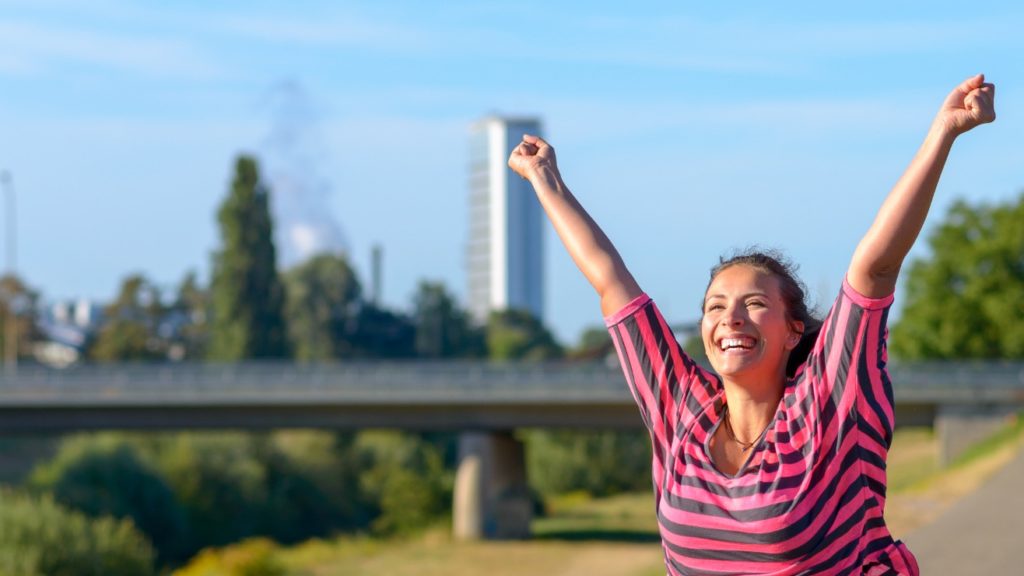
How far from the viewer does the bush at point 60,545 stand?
1486 inches

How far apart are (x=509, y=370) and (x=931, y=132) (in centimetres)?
4390

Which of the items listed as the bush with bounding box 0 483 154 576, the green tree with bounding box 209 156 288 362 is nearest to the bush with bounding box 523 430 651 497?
the green tree with bounding box 209 156 288 362

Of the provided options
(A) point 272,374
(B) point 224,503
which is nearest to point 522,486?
(A) point 272,374

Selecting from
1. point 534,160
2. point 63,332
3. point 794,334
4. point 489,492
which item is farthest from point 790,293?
point 63,332

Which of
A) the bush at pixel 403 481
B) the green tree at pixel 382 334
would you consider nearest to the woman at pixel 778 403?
the bush at pixel 403 481

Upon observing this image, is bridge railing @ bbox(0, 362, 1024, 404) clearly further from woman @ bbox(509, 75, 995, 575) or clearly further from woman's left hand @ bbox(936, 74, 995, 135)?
woman's left hand @ bbox(936, 74, 995, 135)

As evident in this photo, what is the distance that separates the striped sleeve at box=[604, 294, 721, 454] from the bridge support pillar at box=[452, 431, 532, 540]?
4477 centimetres

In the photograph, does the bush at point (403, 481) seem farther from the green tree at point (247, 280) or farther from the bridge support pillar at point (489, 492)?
the green tree at point (247, 280)

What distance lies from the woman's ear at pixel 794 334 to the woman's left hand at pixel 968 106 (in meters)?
0.56

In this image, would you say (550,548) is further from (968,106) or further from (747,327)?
(968,106)

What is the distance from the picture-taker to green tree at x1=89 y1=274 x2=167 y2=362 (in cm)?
8988

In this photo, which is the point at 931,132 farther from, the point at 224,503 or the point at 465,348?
the point at 465,348

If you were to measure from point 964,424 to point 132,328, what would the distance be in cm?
5920

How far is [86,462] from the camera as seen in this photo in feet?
163
